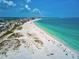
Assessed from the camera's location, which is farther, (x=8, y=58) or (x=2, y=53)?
(x=2, y=53)

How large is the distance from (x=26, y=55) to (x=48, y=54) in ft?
8.99

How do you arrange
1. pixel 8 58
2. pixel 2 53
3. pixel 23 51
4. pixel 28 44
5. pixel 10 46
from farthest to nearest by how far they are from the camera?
pixel 28 44
pixel 10 46
pixel 23 51
pixel 2 53
pixel 8 58

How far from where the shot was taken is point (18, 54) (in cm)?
1881

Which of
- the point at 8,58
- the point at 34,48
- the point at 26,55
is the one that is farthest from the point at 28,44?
the point at 8,58

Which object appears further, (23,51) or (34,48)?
(34,48)

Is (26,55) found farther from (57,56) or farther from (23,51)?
(57,56)

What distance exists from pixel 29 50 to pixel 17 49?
159 centimetres

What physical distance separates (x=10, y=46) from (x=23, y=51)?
2.37m

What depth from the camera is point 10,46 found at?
70.4 feet

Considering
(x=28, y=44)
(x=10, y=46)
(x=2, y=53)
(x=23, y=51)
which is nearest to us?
(x=2, y=53)

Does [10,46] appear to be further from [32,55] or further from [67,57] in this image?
[67,57]

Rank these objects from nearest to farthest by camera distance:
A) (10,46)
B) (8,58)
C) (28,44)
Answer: (8,58)
(10,46)
(28,44)

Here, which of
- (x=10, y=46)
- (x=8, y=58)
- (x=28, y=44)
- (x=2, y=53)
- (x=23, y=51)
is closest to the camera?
(x=8, y=58)

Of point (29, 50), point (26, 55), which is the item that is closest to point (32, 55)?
point (26, 55)
